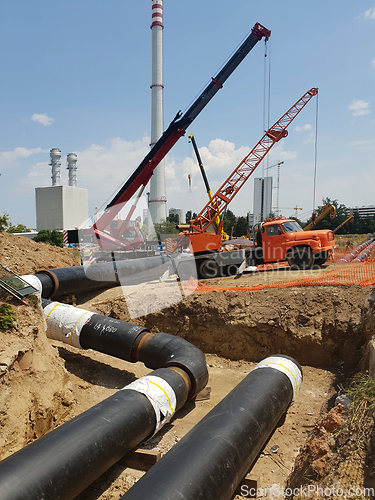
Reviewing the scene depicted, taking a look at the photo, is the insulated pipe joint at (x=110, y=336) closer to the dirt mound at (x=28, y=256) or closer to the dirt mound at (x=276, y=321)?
the dirt mound at (x=276, y=321)

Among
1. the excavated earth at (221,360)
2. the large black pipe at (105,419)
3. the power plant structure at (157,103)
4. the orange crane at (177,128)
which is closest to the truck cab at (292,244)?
the excavated earth at (221,360)

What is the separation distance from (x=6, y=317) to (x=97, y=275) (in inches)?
233

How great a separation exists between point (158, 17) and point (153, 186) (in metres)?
23.8

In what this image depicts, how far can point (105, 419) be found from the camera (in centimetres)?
388

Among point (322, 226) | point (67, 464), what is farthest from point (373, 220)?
point (67, 464)

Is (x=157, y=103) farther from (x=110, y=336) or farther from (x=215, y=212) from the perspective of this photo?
(x=110, y=336)

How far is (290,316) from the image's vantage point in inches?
308

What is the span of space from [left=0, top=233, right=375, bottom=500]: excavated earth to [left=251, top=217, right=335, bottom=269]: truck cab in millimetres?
1116

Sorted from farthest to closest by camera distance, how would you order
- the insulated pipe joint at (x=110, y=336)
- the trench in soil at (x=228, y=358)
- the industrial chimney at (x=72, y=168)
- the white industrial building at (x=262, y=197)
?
the industrial chimney at (x=72, y=168), the white industrial building at (x=262, y=197), the insulated pipe joint at (x=110, y=336), the trench in soil at (x=228, y=358)

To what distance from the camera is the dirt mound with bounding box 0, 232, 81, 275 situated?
1090cm

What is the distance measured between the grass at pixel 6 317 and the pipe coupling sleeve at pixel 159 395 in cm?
195

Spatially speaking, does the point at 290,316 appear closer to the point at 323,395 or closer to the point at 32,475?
the point at 323,395

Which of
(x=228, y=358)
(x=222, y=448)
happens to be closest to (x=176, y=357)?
(x=222, y=448)

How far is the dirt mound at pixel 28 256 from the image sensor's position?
1090 centimetres
